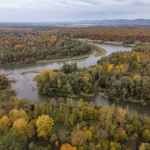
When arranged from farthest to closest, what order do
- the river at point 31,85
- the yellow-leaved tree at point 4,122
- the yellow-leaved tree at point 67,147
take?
the river at point 31,85
the yellow-leaved tree at point 4,122
the yellow-leaved tree at point 67,147

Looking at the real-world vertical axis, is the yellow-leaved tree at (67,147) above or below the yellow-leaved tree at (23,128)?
below

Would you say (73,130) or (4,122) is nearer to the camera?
(73,130)

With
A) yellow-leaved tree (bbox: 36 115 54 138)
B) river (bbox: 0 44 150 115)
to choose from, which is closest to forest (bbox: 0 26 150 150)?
yellow-leaved tree (bbox: 36 115 54 138)

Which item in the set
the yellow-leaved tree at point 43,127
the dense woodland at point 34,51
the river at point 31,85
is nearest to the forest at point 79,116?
the yellow-leaved tree at point 43,127

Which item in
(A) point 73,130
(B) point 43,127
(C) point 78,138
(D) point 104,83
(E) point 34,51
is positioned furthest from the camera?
(E) point 34,51

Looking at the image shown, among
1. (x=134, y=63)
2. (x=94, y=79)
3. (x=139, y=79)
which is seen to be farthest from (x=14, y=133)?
(x=134, y=63)

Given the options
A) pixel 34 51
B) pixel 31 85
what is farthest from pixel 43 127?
pixel 34 51

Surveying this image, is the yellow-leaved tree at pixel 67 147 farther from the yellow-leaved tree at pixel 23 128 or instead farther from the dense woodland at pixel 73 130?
the yellow-leaved tree at pixel 23 128

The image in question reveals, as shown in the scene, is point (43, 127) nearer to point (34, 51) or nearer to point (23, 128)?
point (23, 128)

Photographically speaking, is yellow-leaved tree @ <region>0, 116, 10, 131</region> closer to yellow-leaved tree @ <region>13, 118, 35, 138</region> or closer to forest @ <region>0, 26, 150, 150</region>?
forest @ <region>0, 26, 150, 150</region>
